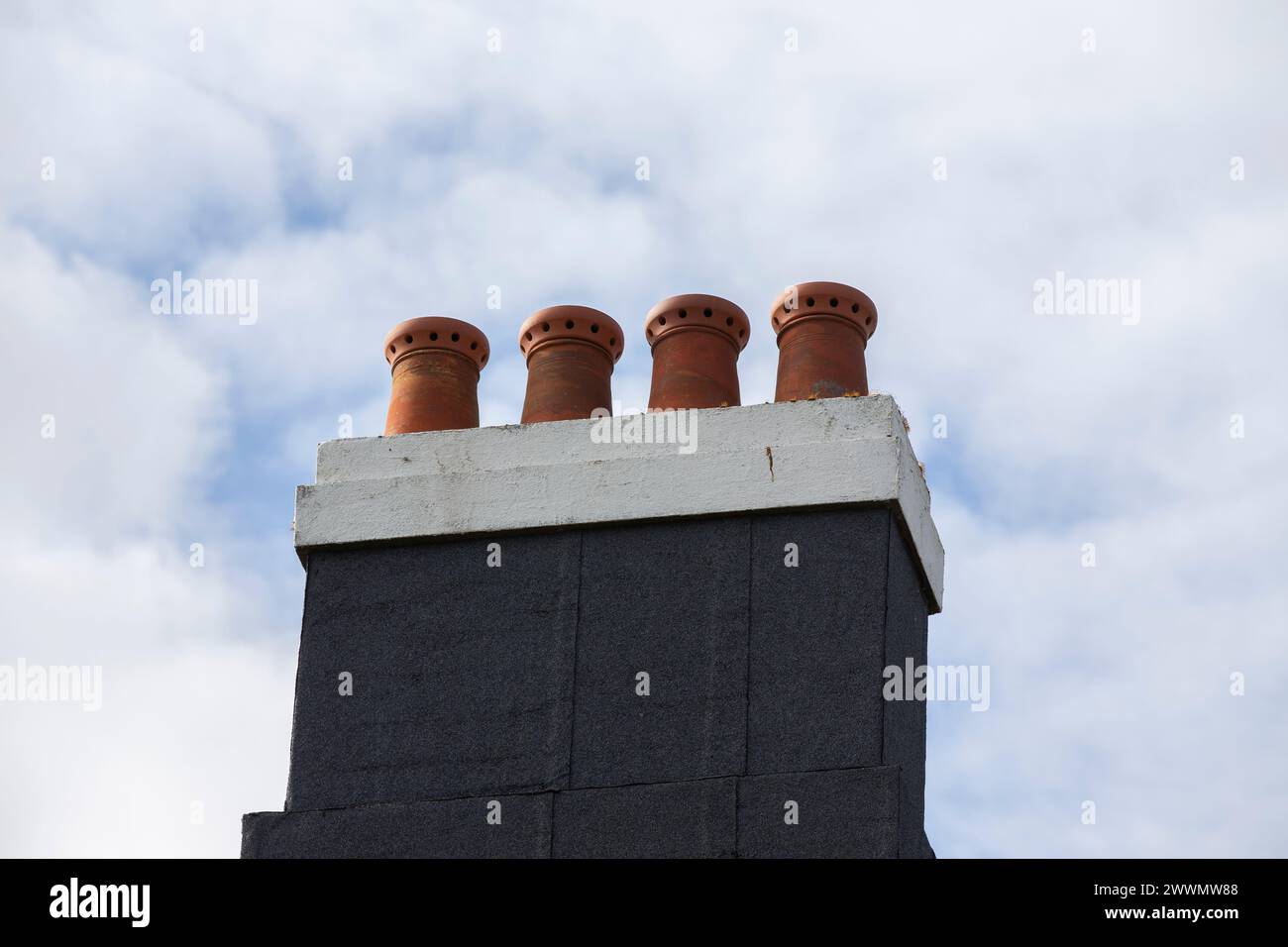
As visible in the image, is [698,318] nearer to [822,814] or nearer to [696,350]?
[696,350]

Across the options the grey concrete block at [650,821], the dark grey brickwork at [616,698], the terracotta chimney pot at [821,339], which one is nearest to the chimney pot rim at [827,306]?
the terracotta chimney pot at [821,339]

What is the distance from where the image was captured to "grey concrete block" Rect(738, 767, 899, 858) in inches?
259

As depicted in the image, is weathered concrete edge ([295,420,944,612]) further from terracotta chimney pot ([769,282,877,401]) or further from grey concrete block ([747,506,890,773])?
terracotta chimney pot ([769,282,877,401])

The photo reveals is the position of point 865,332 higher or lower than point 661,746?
higher

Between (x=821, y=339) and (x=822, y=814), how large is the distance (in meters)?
1.95

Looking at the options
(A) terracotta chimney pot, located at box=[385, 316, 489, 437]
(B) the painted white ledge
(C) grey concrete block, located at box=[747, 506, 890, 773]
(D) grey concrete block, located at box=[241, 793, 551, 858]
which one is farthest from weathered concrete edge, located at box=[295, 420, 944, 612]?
(D) grey concrete block, located at box=[241, 793, 551, 858]

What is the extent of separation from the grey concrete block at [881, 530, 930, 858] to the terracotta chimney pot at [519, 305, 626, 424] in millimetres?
1313
